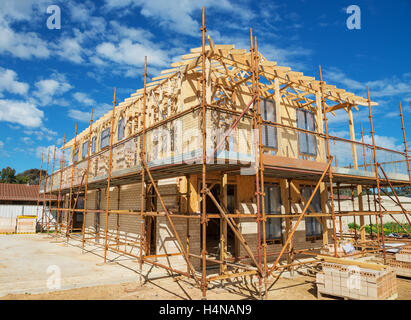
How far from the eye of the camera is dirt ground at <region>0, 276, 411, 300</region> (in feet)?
Answer: 22.6

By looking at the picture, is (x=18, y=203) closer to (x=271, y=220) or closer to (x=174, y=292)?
(x=271, y=220)

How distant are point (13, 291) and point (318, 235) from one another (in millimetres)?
12012

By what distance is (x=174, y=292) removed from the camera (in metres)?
7.38

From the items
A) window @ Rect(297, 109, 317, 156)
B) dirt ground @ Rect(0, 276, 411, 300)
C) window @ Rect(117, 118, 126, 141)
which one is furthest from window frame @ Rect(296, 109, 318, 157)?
window @ Rect(117, 118, 126, 141)

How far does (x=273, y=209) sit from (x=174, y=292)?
20.0 feet

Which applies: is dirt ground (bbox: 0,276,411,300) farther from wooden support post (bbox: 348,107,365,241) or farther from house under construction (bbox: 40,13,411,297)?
wooden support post (bbox: 348,107,365,241)

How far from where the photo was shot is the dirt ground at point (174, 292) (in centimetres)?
688

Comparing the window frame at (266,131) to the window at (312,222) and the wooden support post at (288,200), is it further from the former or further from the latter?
the window at (312,222)

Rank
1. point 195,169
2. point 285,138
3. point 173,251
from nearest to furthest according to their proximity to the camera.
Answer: point 195,169 < point 173,251 < point 285,138

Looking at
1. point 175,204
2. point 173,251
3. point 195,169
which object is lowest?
point 173,251

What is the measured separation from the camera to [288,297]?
7.28 meters
